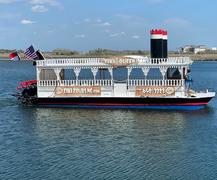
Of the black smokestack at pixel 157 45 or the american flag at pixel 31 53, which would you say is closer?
the black smokestack at pixel 157 45

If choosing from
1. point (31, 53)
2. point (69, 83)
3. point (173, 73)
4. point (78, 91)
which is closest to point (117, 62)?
point (78, 91)

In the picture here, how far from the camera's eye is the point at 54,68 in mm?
36281

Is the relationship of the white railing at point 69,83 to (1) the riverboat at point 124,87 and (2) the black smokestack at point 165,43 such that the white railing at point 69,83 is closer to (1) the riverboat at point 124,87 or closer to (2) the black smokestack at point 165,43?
(1) the riverboat at point 124,87

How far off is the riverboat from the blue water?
109 cm

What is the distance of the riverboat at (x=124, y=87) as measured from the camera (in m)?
34.3

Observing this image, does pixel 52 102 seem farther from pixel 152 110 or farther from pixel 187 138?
pixel 187 138

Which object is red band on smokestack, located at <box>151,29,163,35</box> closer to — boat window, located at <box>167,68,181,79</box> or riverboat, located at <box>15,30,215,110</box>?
riverboat, located at <box>15,30,215,110</box>

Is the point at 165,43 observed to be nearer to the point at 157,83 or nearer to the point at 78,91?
the point at 157,83

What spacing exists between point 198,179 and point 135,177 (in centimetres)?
241

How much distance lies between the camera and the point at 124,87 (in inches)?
1372

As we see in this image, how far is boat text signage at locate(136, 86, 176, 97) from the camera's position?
113 feet

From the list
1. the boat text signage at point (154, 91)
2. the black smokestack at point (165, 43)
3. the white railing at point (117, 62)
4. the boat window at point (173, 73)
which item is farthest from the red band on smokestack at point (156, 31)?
the boat text signage at point (154, 91)

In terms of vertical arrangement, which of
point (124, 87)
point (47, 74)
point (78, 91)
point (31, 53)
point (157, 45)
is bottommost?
point (78, 91)

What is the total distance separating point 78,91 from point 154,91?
18.4 ft
